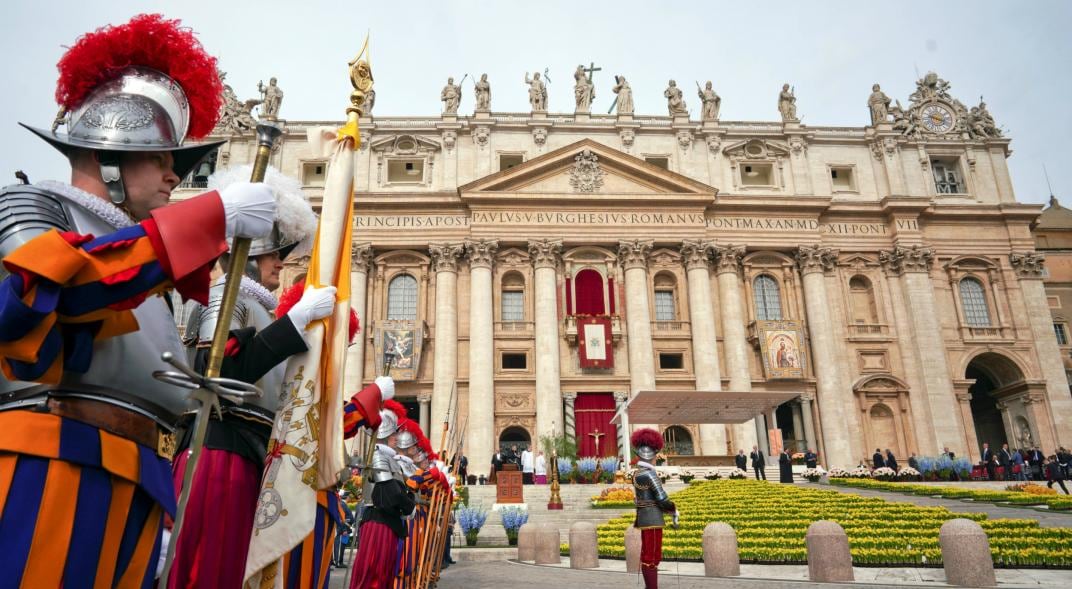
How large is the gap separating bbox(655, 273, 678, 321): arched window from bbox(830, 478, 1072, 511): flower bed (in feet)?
39.0

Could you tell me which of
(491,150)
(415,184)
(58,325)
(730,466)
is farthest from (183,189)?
(58,325)

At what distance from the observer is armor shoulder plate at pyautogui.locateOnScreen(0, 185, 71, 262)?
1.96 metres

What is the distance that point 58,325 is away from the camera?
6.29 feet

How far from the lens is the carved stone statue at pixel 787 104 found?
37.6 m

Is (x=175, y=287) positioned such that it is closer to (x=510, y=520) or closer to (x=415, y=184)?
(x=510, y=520)

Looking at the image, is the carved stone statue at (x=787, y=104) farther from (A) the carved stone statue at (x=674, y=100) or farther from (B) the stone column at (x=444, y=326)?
(B) the stone column at (x=444, y=326)

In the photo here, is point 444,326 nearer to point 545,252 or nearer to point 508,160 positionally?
point 545,252

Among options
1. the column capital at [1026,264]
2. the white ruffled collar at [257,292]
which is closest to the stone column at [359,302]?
the white ruffled collar at [257,292]

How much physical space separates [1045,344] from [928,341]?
20.2ft

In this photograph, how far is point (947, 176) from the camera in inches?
1483

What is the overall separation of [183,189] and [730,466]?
93.7 ft

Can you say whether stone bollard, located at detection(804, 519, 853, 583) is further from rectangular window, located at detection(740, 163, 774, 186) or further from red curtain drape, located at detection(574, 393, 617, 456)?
rectangular window, located at detection(740, 163, 774, 186)

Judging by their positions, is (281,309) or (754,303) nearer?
(281,309)

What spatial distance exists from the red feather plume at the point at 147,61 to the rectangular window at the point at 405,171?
33.5 metres
